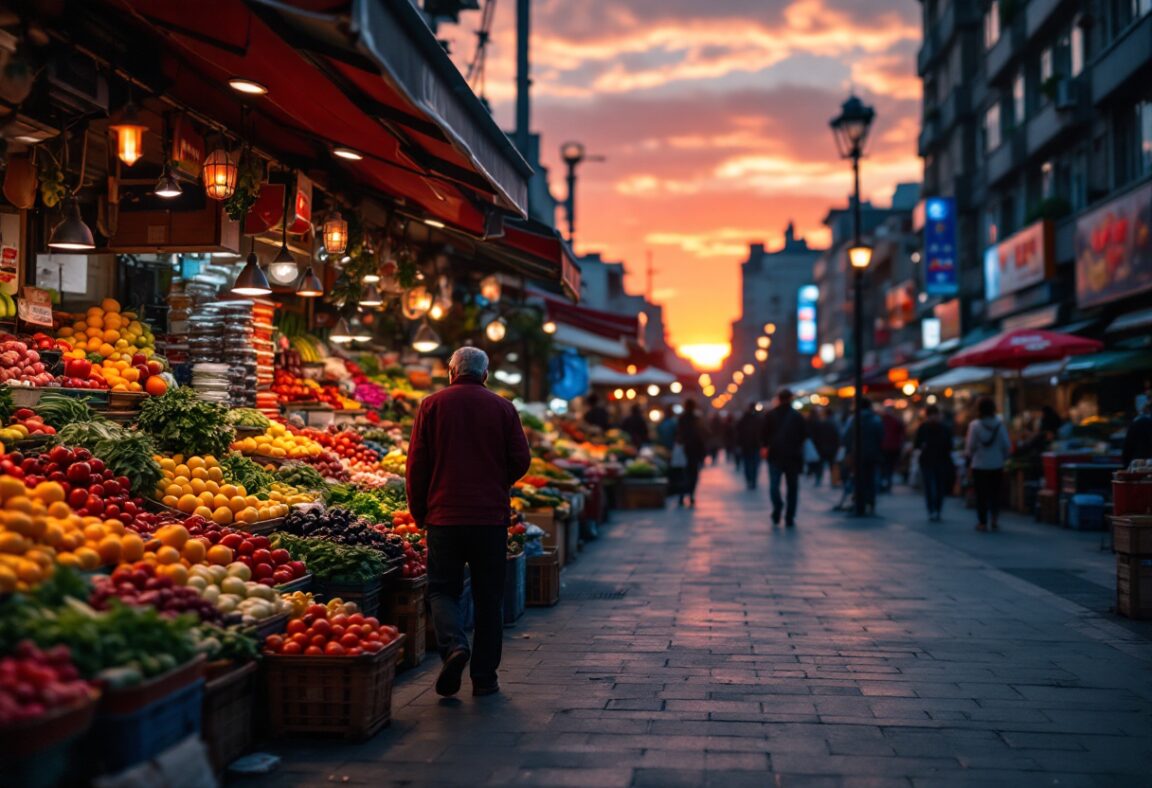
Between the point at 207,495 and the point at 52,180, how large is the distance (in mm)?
2405

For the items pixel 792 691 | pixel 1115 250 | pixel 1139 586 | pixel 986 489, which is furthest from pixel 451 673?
pixel 1115 250

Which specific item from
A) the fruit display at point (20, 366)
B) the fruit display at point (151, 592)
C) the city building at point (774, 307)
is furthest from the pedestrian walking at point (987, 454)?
the city building at point (774, 307)

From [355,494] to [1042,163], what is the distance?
29763 millimetres

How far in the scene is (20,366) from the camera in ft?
27.2

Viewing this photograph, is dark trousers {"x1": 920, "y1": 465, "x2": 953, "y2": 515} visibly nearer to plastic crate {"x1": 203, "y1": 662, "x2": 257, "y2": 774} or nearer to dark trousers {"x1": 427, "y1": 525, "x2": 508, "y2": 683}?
dark trousers {"x1": 427, "y1": 525, "x2": 508, "y2": 683}

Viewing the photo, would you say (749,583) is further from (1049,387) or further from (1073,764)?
(1049,387)

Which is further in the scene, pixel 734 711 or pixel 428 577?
pixel 428 577

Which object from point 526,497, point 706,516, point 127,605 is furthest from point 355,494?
point 706,516

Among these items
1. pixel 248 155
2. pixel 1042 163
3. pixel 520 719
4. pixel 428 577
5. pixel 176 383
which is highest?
pixel 1042 163

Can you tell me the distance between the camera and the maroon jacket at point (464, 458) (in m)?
7.05

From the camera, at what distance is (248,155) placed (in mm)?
9031

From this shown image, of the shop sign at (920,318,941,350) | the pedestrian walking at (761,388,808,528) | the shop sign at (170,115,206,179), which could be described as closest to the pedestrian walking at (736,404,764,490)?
the pedestrian walking at (761,388,808,528)

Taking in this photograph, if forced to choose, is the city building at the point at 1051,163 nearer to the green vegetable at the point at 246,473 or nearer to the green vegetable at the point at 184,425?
the green vegetable at the point at 246,473

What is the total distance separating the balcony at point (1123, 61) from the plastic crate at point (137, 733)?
23933mm
